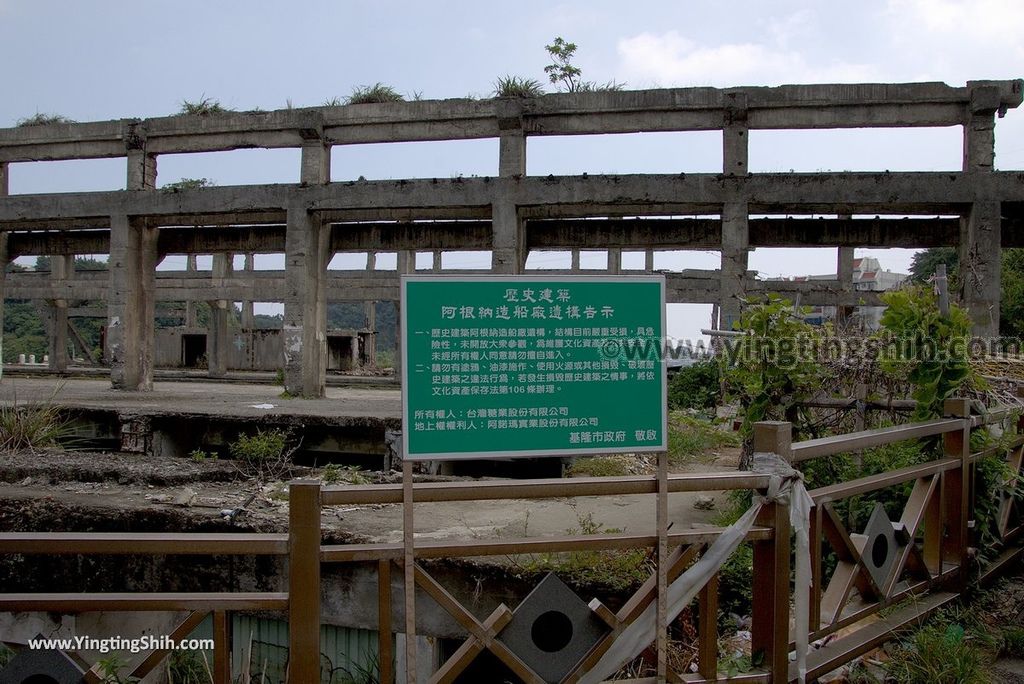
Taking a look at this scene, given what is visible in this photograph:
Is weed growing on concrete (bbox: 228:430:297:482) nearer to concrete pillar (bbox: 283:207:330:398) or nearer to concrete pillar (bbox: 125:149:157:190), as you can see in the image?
concrete pillar (bbox: 283:207:330:398)

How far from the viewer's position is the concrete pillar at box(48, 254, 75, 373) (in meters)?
23.4

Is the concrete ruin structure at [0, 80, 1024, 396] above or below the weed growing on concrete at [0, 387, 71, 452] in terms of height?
above

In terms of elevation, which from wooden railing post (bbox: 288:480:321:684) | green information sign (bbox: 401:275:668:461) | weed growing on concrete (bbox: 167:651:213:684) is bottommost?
weed growing on concrete (bbox: 167:651:213:684)

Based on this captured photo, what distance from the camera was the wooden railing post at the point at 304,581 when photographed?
2.28m

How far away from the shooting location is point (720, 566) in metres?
2.62

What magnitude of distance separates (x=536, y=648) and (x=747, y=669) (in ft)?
Answer: 3.61

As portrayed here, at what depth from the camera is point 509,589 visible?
185 inches

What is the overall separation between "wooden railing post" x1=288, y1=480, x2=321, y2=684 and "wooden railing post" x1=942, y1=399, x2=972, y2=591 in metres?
3.57

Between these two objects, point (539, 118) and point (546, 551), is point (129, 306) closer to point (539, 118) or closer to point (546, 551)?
point (539, 118)

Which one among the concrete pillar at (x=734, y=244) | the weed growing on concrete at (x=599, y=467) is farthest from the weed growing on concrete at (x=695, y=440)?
the concrete pillar at (x=734, y=244)

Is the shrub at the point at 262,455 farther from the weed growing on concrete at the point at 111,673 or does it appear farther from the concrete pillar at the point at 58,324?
the concrete pillar at the point at 58,324

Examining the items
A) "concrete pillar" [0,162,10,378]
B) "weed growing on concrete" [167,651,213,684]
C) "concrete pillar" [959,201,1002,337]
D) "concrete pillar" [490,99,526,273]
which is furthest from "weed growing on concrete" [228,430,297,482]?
"concrete pillar" [0,162,10,378]

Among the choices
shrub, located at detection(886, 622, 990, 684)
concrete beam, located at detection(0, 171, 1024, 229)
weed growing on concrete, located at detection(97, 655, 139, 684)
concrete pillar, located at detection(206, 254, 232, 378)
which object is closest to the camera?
weed growing on concrete, located at detection(97, 655, 139, 684)

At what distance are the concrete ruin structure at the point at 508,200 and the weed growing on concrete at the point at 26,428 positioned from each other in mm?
4591
